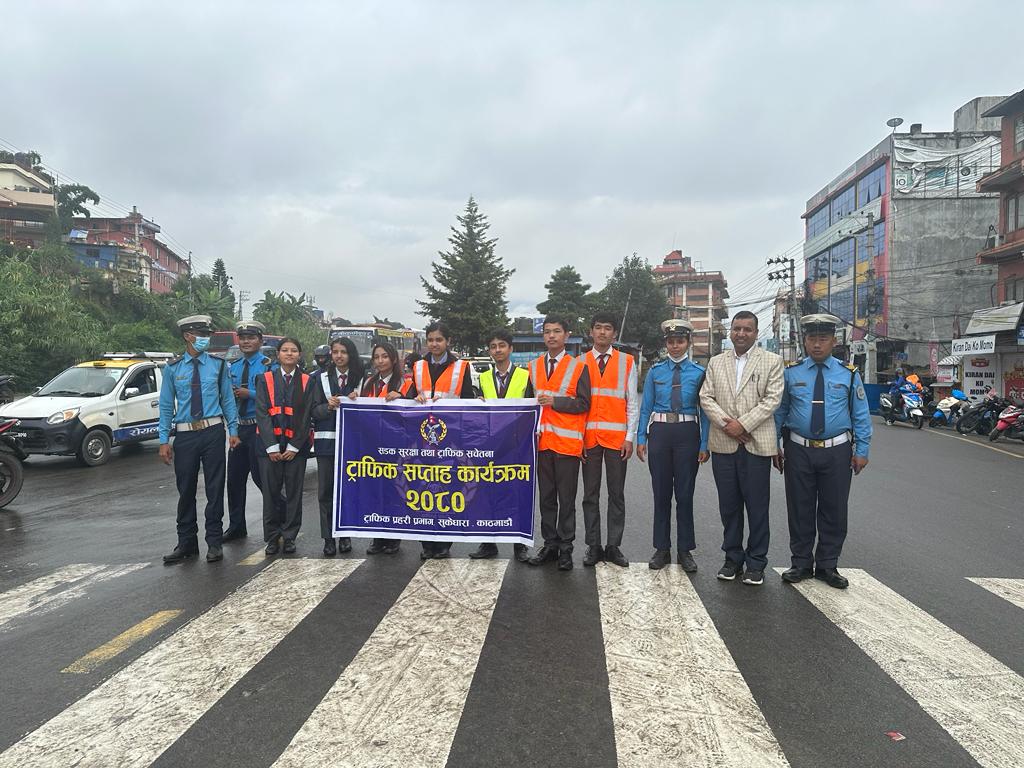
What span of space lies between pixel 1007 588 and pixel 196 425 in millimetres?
6720

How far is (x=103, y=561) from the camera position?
5395mm

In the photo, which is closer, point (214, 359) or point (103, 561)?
point (103, 561)

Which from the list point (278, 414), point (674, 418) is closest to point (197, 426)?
point (278, 414)

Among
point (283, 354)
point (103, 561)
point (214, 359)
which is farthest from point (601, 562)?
point (103, 561)

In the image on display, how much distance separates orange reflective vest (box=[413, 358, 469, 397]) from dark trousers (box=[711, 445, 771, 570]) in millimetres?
2306

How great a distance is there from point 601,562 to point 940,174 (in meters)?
45.9

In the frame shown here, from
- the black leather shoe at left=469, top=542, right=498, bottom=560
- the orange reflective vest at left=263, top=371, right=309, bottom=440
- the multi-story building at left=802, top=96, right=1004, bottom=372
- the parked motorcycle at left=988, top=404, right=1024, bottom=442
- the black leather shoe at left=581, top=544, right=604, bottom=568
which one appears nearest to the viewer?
the black leather shoe at left=581, top=544, right=604, bottom=568

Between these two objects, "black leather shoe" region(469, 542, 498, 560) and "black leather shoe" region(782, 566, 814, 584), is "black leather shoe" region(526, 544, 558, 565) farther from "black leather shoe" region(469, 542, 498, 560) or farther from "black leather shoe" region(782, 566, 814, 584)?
"black leather shoe" region(782, 566, 814, 584)

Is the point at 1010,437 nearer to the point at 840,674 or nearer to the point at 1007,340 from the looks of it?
the point at 1007,340

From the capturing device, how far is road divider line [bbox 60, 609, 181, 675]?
134 inches

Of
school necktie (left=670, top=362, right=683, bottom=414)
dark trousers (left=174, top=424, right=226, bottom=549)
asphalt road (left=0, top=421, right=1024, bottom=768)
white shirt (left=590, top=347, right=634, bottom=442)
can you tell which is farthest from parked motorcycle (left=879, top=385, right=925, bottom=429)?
dark trousers (left=174, top=424, right=226, bottom=549)

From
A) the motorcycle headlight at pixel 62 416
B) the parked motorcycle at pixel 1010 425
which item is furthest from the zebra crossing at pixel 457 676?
the parked motorcycle at pixel 1010 425

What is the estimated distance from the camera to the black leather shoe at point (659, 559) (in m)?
4.98

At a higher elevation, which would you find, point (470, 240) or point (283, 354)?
point (470, 240)
